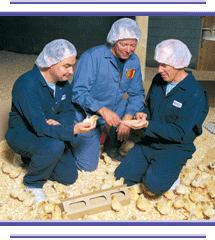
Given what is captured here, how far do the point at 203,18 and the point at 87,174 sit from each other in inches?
193

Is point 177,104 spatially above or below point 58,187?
above

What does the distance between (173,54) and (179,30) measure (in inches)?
181

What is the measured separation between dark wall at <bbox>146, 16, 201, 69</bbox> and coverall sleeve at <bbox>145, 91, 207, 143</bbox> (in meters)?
4.45

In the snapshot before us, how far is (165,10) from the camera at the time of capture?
1646 millimetres

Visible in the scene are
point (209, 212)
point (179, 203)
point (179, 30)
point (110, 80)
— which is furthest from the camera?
point (179, 30)

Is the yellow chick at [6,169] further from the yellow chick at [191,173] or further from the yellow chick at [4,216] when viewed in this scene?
the yellow chick at [191,173]

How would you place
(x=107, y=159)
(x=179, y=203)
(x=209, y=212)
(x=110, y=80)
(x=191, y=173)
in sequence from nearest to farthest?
(x=209, y=212) < (x=179, y=203) < (x=191, y=173) < (x=110, y=80) < (x=107, y=159)

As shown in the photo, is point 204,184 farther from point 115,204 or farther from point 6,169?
point 6,169

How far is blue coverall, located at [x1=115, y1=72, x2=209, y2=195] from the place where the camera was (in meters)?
2.04

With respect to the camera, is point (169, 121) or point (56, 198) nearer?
point (56, 198)

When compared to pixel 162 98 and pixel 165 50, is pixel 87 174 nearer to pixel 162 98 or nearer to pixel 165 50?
pixel 162 98

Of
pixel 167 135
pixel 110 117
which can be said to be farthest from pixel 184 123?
pixel 110 117

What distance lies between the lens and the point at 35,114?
192cm

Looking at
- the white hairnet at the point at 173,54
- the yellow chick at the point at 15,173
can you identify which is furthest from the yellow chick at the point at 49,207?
the white hairnet at the point at 173,54
